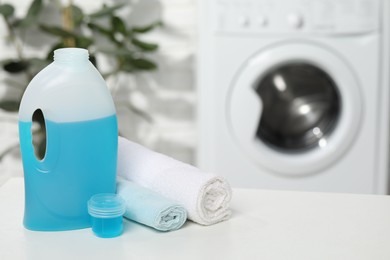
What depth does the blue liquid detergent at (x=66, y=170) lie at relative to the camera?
1.04 m

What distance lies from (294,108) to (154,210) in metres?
1.64

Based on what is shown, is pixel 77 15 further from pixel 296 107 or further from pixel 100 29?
pixel 296 107

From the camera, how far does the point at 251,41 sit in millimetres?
2537

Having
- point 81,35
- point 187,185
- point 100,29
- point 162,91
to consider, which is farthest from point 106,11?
point 187,185

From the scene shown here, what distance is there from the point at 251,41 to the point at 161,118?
2.11 feet

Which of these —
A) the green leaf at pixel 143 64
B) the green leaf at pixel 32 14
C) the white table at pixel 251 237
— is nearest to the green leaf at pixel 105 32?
the green leaf at pixel 143 64

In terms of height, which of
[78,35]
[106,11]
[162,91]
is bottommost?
[162,91]

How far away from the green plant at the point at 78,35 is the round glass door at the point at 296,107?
48 centimetres

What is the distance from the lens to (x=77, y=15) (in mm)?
2746

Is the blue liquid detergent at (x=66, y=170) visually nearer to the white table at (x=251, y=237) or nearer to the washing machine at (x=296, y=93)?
the white table at (x=251, y=237)

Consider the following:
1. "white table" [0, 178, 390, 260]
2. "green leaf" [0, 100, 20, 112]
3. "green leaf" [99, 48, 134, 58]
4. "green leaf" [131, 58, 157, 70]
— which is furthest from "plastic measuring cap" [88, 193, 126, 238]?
"green leaf" [0, 100, 20, 112]

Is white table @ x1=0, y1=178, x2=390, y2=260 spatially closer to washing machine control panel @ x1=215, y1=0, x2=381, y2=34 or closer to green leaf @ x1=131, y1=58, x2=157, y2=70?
washing machine control panel @ x1=215, y1=0, x2=381, y2=34

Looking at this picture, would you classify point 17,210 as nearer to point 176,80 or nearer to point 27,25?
point 27,25

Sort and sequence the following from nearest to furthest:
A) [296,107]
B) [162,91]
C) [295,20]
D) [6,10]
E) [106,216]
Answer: [106,216]
[295,20]
[296,107]
[6,10]
[162,91]
